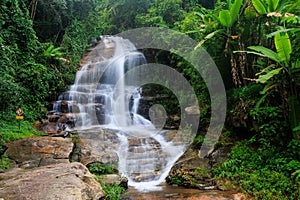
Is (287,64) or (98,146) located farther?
(98,146)

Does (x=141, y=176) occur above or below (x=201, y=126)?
below

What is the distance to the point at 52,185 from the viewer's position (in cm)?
350

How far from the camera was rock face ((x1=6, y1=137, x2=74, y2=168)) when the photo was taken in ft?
17.7

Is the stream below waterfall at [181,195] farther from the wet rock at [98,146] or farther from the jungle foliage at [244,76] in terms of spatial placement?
the wet rock at [98,146]

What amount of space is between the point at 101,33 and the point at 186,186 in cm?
1738

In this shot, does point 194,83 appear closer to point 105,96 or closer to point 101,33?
point 105,96

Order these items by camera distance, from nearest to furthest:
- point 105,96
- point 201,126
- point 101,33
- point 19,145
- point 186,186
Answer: point 186,186 < point 19,145 < point 201,126 < point 105,96 < point 101,33

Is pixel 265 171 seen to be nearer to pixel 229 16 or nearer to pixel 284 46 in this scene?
pixel 284 46

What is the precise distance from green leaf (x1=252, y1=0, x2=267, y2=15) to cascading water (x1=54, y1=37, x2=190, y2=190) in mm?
4453

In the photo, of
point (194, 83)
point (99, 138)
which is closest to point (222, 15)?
point (194, 83)

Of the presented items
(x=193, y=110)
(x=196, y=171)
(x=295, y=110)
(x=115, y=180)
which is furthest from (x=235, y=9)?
(x=115, y=180)

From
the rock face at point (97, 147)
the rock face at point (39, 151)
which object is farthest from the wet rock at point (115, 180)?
the rock face at point (39, 151)

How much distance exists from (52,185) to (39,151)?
2.79 meters

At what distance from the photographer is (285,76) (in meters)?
4.88
